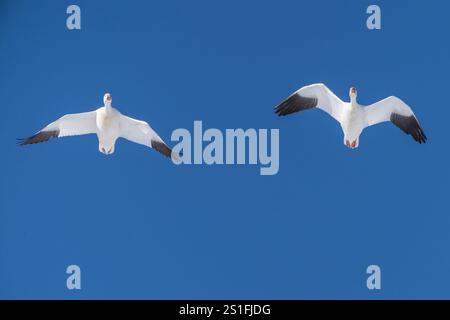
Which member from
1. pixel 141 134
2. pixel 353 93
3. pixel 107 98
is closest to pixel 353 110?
pixel 353 93

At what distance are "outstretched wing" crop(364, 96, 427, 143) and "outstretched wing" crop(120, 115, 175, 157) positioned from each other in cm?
232

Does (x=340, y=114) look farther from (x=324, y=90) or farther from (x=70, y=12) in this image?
(x=70, y=12)

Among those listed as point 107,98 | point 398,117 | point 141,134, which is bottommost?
point 141,134

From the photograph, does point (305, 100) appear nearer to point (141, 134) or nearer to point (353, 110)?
point (353, 110)

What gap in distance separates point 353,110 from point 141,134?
2.40 m

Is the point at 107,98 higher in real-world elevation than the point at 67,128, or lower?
higher

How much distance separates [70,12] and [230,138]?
2263 millimetres

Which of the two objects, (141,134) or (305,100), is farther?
(141,134)

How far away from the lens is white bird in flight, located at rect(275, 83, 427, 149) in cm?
1091

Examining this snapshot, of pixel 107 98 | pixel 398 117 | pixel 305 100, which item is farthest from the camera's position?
pixel 398 117

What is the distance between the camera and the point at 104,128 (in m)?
10.9

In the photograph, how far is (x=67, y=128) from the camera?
10992mm

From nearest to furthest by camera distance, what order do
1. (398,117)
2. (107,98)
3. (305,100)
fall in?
(107,98)
(305,100)
(398,117)

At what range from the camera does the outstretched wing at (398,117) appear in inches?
A: 432
